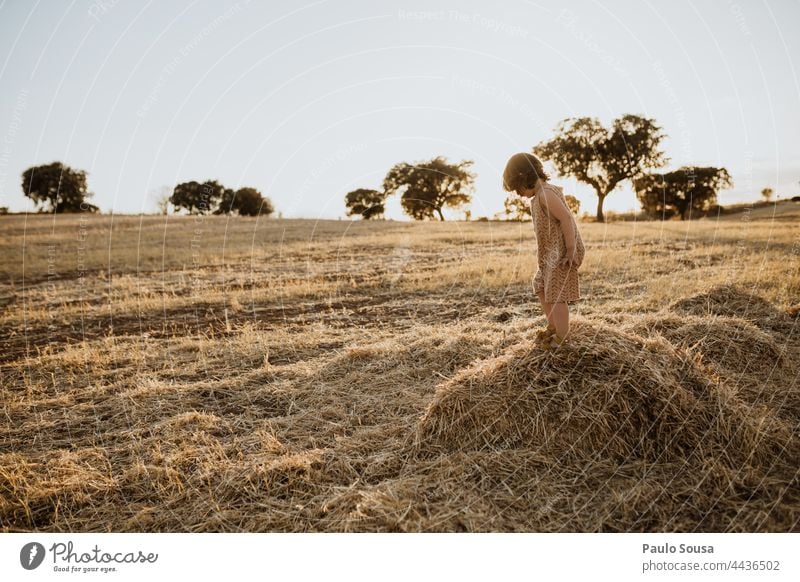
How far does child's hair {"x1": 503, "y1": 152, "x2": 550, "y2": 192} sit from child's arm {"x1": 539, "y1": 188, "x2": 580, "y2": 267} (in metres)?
0.15

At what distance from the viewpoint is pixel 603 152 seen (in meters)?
24.2

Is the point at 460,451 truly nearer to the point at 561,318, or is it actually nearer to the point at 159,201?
the point at 561,318

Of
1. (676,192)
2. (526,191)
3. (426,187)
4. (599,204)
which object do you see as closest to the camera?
(526,191)

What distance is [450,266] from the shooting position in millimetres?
14461

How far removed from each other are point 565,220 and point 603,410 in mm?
1551

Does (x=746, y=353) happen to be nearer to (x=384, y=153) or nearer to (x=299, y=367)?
(x=299, y=367)

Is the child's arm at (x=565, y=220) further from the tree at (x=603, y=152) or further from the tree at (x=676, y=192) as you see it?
the tree at (x=676, y=192)

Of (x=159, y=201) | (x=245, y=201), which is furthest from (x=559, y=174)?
(x=159, y=201)

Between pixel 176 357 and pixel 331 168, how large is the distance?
4001mm

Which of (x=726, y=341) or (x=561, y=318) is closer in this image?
(x=561, y=318)

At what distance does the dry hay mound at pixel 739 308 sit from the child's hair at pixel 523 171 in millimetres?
3914

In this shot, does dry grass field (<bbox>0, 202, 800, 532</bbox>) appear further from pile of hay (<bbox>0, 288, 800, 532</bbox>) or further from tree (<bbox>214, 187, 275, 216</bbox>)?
tree (<bbox>214, 187, 275, 216</bbox>)

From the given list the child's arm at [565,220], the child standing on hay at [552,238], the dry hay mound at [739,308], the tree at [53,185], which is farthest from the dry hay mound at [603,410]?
the tree at [53,185]
